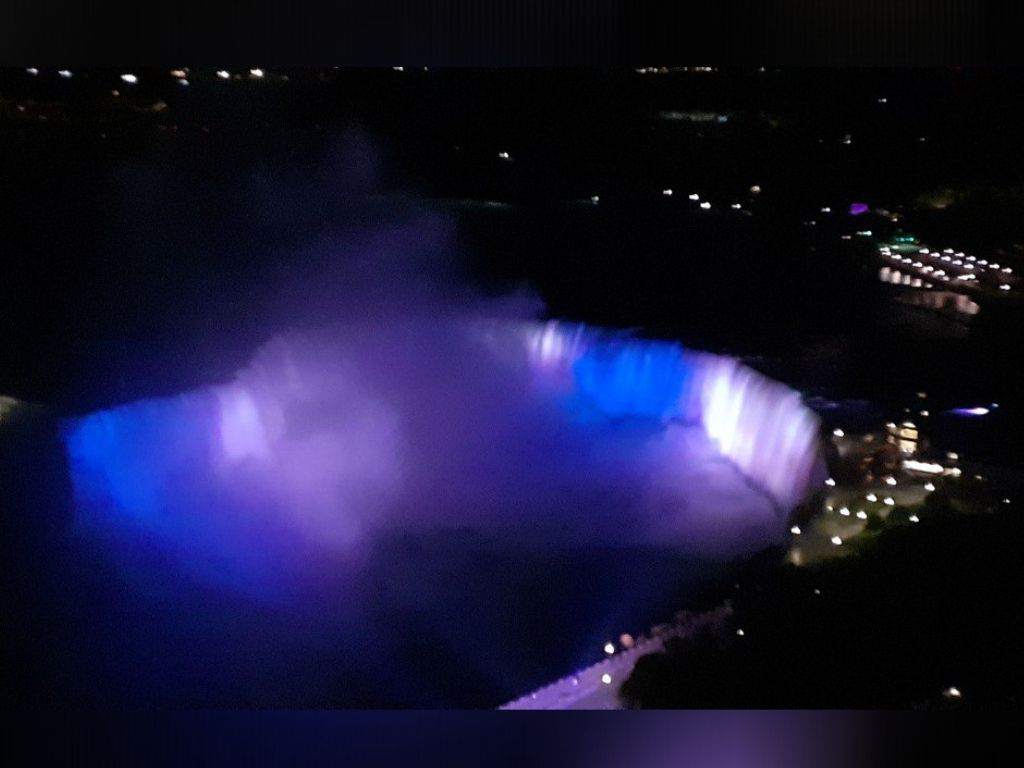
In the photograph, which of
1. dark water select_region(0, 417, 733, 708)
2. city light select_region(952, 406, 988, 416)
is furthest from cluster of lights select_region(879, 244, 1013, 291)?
dark water select_region(0, 417, 733, 708)

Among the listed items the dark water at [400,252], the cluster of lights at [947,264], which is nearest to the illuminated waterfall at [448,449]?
the dark water at [400,252]

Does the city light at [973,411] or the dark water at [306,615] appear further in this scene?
the city light at [973,411]

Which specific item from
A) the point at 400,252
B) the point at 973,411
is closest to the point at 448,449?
the point at 400,252

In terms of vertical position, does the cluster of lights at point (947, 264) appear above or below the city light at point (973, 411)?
above

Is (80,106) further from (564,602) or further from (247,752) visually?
(564,602)

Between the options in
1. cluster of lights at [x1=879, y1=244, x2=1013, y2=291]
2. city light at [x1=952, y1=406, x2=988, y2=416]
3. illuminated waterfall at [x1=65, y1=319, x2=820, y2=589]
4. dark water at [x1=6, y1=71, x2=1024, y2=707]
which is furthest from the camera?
illuminated waterfall at [x1=65, y1=319, x2=820, y2=589]

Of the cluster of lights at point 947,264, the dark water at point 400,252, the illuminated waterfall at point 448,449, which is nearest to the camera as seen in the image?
the dark water at point 400,252

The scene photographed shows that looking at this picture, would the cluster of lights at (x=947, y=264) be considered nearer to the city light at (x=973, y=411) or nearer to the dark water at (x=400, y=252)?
the dark water at (x=400, y=252)

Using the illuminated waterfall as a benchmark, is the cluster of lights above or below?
above

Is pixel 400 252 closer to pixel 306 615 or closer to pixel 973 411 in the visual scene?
pixel 306 615

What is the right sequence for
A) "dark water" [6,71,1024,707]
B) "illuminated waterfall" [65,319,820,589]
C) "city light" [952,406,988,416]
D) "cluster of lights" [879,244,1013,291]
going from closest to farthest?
"dark water" [6,71,1024,707], "cluster of lights" [879,244,1013,291], "city light" [952,406,988,416], "illuminated waterfall" [65,319,820,589]

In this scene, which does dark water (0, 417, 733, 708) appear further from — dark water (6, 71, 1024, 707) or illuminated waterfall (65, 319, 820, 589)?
illuminated waterfall (65, 319, 820, 589)
